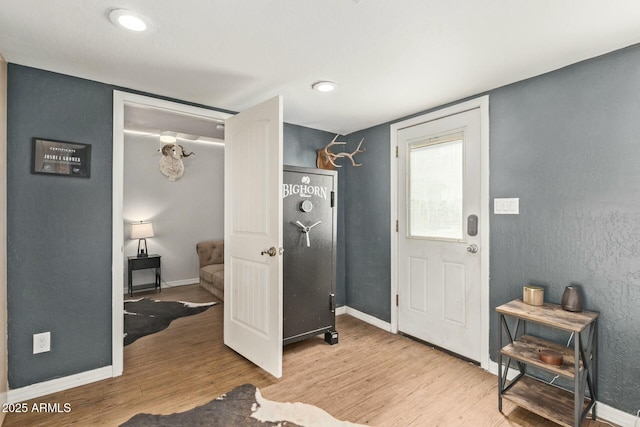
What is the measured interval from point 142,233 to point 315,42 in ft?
14.3

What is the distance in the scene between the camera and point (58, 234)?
2.24 metres

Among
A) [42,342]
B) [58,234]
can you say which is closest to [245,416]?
[42,342]

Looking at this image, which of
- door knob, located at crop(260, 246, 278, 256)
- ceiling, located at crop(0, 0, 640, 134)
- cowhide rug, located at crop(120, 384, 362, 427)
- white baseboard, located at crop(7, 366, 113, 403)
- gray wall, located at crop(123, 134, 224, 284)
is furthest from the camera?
gray wall, located at crop(123, 134, 224, 284)

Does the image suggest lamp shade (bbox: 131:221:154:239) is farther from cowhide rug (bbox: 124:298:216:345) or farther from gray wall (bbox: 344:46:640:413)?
gray wall (bbox: 344:46:640:413)

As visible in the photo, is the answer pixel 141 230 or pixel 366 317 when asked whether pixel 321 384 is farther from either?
pixel 141 230

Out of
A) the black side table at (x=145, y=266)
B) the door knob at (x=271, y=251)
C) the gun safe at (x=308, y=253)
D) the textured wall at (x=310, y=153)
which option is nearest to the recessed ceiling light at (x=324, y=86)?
the gun safe at (x=308, y=253)

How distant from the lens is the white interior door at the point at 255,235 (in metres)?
2.39

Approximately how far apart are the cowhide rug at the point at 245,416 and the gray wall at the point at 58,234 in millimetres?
825

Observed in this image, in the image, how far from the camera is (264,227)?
8.23 feet

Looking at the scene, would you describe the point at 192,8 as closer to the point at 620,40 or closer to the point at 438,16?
the point at 438,16

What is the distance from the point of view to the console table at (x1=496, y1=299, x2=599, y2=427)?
1779 mm

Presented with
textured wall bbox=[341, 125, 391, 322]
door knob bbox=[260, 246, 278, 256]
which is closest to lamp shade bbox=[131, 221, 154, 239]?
textured wall bbox=[341, 125, 391, 322]

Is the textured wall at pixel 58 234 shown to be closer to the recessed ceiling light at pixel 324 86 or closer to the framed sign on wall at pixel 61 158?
the framed sign on wall at pixel 61 158

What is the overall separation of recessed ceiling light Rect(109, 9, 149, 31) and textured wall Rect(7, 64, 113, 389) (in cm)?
97
